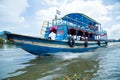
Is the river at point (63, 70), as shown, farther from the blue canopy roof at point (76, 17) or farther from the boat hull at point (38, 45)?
the blue canopy roof at point (76, 17)

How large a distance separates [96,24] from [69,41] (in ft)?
40.4

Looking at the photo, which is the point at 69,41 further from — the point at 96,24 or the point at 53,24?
the point at 96,24

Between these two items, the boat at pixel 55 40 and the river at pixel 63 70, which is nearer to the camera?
the river at pixel 63 70

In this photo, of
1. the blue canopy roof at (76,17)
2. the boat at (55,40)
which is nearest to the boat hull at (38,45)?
the boat at (55,40)

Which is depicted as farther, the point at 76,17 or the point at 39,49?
the point at 76,17

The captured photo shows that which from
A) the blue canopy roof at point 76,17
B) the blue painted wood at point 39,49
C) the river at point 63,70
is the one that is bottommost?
the river at point 63,70

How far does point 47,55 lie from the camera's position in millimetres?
14453

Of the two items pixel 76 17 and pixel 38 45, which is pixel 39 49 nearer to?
pixel 38 45

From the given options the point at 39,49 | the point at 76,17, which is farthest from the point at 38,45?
the point at 76,17

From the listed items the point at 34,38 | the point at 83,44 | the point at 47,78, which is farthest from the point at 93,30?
the point at 47,78

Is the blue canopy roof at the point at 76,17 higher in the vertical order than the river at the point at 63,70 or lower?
higher

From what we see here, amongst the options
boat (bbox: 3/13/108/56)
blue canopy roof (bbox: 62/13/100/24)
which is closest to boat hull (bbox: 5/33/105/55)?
boat (bbox: 3/13/108/56)

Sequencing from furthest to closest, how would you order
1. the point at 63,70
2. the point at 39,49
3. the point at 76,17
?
the point at 76,17 → the point at 39,49 → the point at 63,70

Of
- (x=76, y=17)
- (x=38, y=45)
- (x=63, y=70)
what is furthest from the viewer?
(x=76, y=17)
